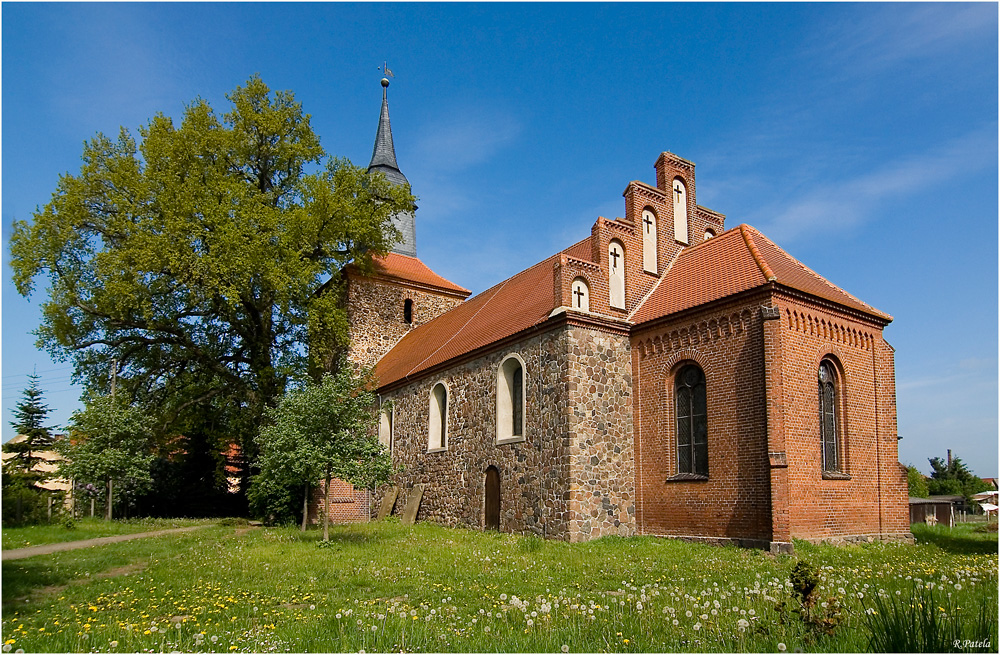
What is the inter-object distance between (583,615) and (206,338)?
22.4 m

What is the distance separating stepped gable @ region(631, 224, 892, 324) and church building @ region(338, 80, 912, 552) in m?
0.06

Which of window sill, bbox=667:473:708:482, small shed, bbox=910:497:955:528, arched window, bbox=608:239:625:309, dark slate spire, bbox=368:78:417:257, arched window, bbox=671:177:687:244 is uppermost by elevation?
dark slate spire, bbox=368:78:417:257

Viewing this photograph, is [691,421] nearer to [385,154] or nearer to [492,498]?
[492,498]

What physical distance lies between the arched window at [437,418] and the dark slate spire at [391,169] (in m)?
12.9

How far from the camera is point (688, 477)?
1628 centimetres

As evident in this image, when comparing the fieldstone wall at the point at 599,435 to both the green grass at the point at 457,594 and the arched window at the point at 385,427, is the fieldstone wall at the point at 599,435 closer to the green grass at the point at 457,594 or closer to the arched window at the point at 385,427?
the green grass at the point at 457,594

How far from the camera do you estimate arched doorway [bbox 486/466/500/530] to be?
19250 millimetres

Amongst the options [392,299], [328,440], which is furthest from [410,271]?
[328,440]

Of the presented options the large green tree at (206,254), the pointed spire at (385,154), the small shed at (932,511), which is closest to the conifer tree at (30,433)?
the large green tree at (206,254)

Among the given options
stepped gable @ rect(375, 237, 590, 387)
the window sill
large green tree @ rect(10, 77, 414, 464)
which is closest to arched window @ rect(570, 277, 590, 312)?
stepped gable @ rect(375, 237, 590, 387)

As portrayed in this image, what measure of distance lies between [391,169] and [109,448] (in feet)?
61.0

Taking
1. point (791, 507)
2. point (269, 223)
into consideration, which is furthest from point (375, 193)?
point (791, 507)

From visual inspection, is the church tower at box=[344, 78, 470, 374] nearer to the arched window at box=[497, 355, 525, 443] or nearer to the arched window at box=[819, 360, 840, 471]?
the arched window at box=[497, 355, 525, 443]

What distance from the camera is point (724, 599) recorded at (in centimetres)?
799
